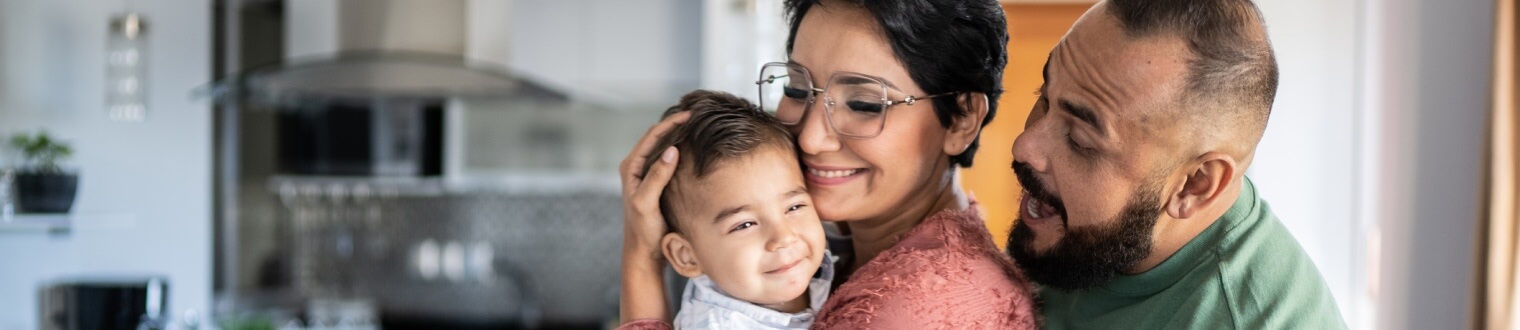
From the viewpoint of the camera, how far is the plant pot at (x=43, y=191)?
3709mm

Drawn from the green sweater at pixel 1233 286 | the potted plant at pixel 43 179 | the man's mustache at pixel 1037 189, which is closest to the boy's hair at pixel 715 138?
the man's mustache at pixel 1037 189

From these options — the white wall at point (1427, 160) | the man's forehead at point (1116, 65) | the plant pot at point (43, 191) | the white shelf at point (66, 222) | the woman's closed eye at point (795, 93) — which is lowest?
the white shelf at point (66, 222)

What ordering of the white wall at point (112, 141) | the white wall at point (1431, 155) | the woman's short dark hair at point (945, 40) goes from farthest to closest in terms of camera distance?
the white wall at point (112, 141), the white wall at point (1431, 155), the woman's short dark hair at point (945, 40)

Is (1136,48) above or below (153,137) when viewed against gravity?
above

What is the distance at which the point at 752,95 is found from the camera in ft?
13.5

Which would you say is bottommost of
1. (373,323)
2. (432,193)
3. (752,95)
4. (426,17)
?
(373,323)

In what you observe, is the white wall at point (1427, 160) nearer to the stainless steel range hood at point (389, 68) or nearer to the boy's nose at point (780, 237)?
the boy's nose at point (780, 237)

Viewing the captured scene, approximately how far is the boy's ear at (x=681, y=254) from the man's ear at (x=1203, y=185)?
534 mm

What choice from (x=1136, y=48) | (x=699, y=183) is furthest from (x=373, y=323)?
(x=1136, y=48)

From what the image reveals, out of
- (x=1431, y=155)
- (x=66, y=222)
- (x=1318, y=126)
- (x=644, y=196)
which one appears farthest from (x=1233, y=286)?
(x=66, y=222)

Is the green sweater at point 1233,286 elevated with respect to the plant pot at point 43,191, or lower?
elevated

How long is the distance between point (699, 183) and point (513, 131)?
3.42m

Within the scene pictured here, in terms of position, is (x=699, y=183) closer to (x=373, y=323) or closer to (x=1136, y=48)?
(x=1136, y=48)

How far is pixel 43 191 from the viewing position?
3736 millimetres
